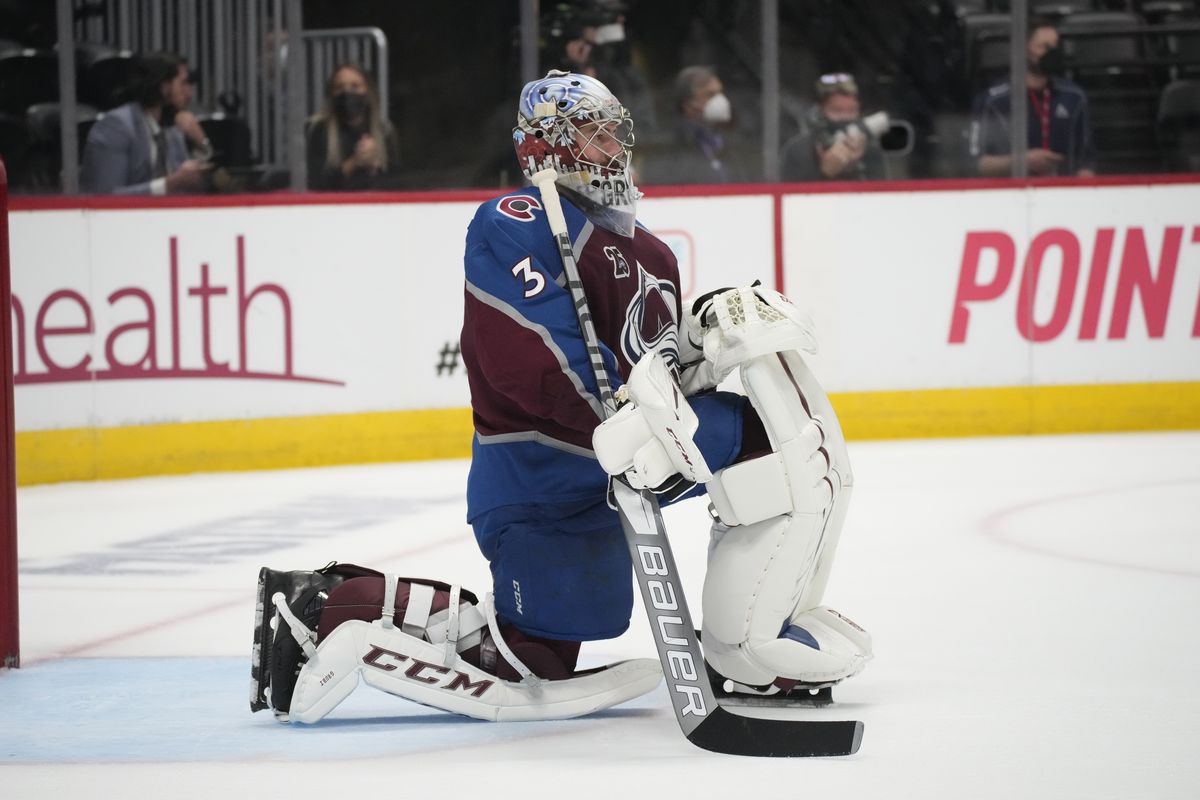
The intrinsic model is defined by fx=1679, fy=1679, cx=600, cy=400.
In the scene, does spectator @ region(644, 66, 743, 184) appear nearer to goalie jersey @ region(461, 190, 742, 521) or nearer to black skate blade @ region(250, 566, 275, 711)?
goalie jersey @ region(461, 190, 742, 521)

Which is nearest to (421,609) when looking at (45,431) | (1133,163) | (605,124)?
(605,124)

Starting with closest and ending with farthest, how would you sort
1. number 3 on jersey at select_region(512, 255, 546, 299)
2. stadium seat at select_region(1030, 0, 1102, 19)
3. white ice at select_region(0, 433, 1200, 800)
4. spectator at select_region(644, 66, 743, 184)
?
1. white ice at select_region(0, 433, 1200, 800)
2. number 3 on jersey at select_region(512, 255, 546, 299)
3. spectator at select_region(644, 66, 743, 184)
4. stadium seat at select_region(1030, 0, 1102, 19)

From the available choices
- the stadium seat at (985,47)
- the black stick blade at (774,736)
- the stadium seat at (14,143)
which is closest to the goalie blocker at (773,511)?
the black stick blade at (774,736)

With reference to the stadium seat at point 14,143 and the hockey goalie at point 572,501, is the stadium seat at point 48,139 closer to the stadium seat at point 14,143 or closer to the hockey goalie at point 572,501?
the stadium seat at point 14,143

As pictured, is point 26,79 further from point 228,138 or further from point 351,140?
point 351,140

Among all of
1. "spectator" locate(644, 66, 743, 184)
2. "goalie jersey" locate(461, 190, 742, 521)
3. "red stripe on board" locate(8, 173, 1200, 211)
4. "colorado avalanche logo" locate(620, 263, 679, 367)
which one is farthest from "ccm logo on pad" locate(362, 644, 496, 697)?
"spectator" locate(644, 66, 743, 184)

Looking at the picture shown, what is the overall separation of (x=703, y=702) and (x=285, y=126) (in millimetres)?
4192

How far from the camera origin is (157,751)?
244 cm

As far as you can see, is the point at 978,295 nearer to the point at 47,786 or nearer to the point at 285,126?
the point at 285,126

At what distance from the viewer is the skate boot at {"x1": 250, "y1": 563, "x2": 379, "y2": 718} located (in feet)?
8.35

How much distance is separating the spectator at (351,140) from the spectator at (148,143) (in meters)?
0.44

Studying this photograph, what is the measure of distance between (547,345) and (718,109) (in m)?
4.37

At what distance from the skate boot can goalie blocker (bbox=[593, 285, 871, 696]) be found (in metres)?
0.55

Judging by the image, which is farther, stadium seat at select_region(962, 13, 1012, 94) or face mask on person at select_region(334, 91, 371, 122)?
stadium seat at select_region(962, 13, 1012, 94)
